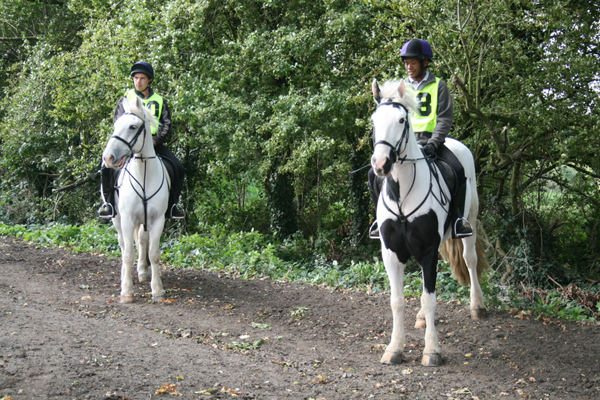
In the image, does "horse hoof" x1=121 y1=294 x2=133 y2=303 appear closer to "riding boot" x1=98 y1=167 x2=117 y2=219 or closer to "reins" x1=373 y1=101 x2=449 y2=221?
"riding boot" x1=98 y1=167 x2=117 y2=219

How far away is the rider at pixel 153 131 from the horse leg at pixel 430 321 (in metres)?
4.40

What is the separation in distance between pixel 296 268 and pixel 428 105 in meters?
6.46

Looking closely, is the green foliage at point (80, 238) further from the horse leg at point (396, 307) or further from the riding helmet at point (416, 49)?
the riding helmet at point (416, 49)

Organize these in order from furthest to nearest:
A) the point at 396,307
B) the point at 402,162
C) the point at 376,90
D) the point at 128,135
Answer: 1. the point at 128,135
2. the point at 396,307
3. the point at 402,162
4. the point at 376,90

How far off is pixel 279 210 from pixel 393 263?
30.5 ft

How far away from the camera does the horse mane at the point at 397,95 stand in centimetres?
504

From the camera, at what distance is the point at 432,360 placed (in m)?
5.30

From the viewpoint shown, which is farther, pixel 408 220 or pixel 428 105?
pixel 428 105

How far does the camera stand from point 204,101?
39.0ft

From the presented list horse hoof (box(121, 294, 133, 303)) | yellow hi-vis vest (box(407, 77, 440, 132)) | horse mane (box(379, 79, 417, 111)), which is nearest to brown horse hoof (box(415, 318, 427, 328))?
yellow hi-vis vest (box(407, 77, 440, 132))

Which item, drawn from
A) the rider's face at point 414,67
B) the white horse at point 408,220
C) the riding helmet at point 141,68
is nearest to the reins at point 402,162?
the white horse at point 408,220

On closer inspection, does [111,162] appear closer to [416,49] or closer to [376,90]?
[376,90]

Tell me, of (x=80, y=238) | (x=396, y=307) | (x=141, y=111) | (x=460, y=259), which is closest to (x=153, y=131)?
Result: (x=141, y=111)

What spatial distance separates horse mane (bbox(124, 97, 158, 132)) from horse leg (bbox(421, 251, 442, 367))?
4.36 m
